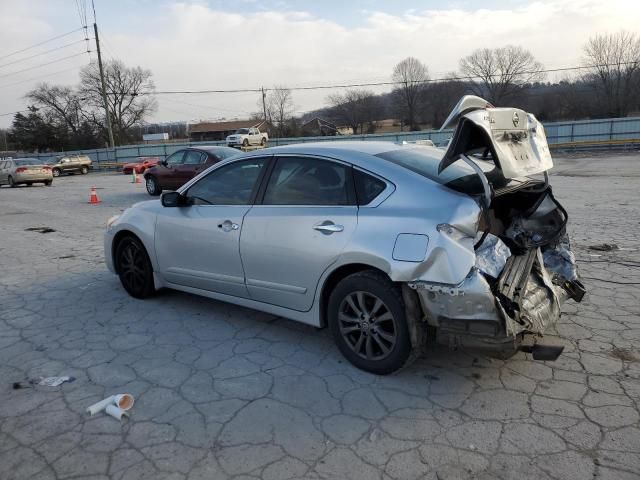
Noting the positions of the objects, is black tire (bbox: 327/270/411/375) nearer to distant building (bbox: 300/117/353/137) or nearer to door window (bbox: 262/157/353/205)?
door window (bbox: 262/157/353/205)

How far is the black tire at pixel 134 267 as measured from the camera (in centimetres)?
512

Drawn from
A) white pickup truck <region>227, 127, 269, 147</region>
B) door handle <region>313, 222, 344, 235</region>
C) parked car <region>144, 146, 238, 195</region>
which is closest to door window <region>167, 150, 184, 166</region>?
parked car <region>144, 146, 238, 195</region>

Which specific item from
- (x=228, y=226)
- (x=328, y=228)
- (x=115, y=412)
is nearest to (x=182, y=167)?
(x=228, y=226)

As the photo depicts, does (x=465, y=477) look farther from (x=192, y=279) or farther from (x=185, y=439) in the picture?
(x=192, y=279)

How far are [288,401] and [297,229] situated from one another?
48.4 inches

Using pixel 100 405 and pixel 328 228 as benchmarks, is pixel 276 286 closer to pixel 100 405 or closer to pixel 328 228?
pixel 328 228

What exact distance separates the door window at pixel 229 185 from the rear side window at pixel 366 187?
1.01 m

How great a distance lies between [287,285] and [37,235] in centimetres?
777

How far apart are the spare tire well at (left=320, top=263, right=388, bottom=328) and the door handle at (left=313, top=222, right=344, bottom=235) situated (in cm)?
26

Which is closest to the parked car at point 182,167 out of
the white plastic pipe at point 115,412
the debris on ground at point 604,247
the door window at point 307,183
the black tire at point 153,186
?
the black tire at point 153,186

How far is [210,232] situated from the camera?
4332 millimetres

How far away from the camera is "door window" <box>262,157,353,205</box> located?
3.65 m

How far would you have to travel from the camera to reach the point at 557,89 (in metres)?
51.2

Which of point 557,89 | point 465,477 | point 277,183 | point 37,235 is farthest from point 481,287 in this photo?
point 557,89
